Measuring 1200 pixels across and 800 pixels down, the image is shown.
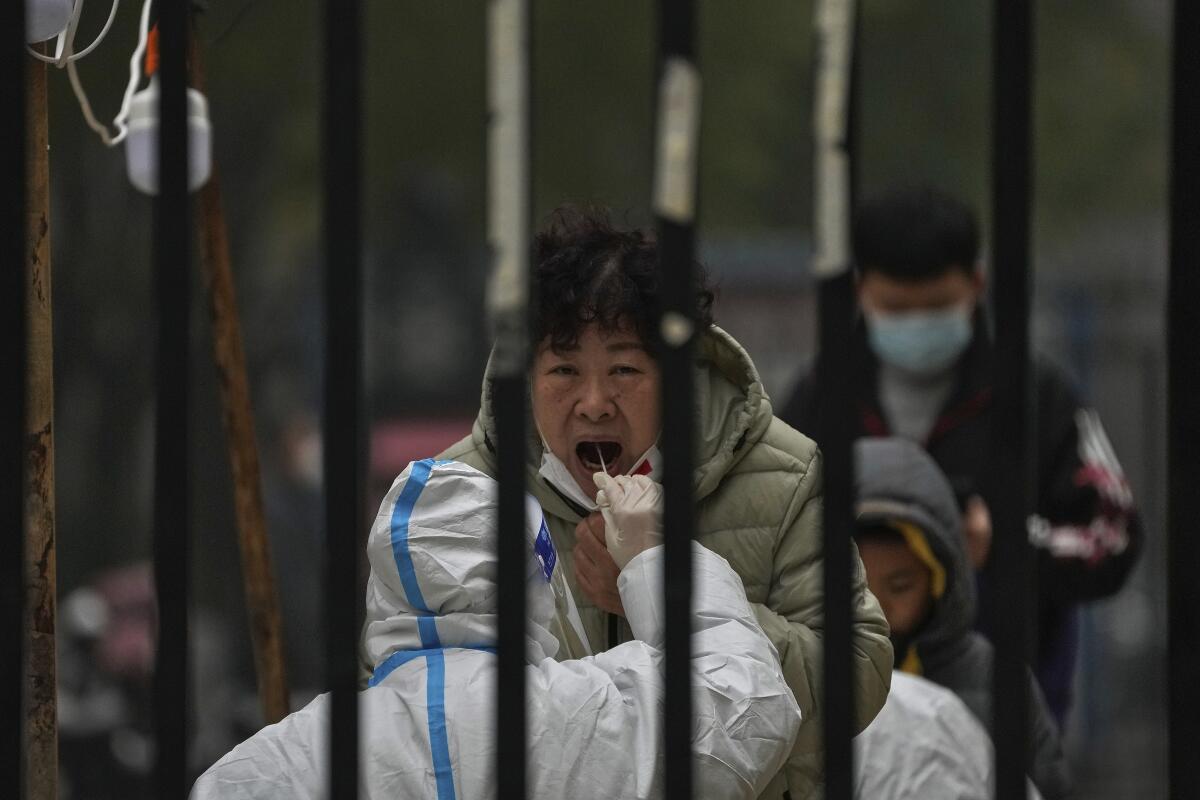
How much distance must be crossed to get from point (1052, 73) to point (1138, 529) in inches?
286

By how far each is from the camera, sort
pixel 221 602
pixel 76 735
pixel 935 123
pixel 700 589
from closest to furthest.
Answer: pixel 700 589
pixel 76 735
pixel 221 602
pixel 935 123

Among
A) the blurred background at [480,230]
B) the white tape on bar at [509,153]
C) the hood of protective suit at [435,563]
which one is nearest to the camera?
the white tape on bar at [509,153]

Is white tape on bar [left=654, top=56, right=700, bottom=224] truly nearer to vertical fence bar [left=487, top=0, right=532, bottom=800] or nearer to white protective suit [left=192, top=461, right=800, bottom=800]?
vertical fence bar [left=487, top=0, right=532, bottom=800]

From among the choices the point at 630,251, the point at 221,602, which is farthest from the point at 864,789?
the point at 221,602

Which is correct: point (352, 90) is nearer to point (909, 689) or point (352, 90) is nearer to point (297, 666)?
point (909, 689)

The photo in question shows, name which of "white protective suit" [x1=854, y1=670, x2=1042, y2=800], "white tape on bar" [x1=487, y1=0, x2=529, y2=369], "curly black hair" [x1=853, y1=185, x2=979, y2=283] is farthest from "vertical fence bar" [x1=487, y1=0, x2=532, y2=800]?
"curly black hair" [x1=853, y1=185, x2=979, y2=283]

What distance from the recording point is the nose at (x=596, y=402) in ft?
9.71

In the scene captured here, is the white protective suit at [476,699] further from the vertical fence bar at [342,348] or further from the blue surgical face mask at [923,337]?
the blue surgical face mask at [923,337]

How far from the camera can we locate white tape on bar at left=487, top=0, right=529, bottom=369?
1.71m

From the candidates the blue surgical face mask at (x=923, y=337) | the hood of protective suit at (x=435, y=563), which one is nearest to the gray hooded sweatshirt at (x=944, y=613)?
the blue surgical face mask at (x=923, y=337)

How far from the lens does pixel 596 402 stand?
2959 millimetres

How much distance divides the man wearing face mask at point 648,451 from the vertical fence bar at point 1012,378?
3.14 ft

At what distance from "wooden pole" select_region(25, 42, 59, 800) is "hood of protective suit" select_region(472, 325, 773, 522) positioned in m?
0.81

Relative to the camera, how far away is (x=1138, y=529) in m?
5.18
